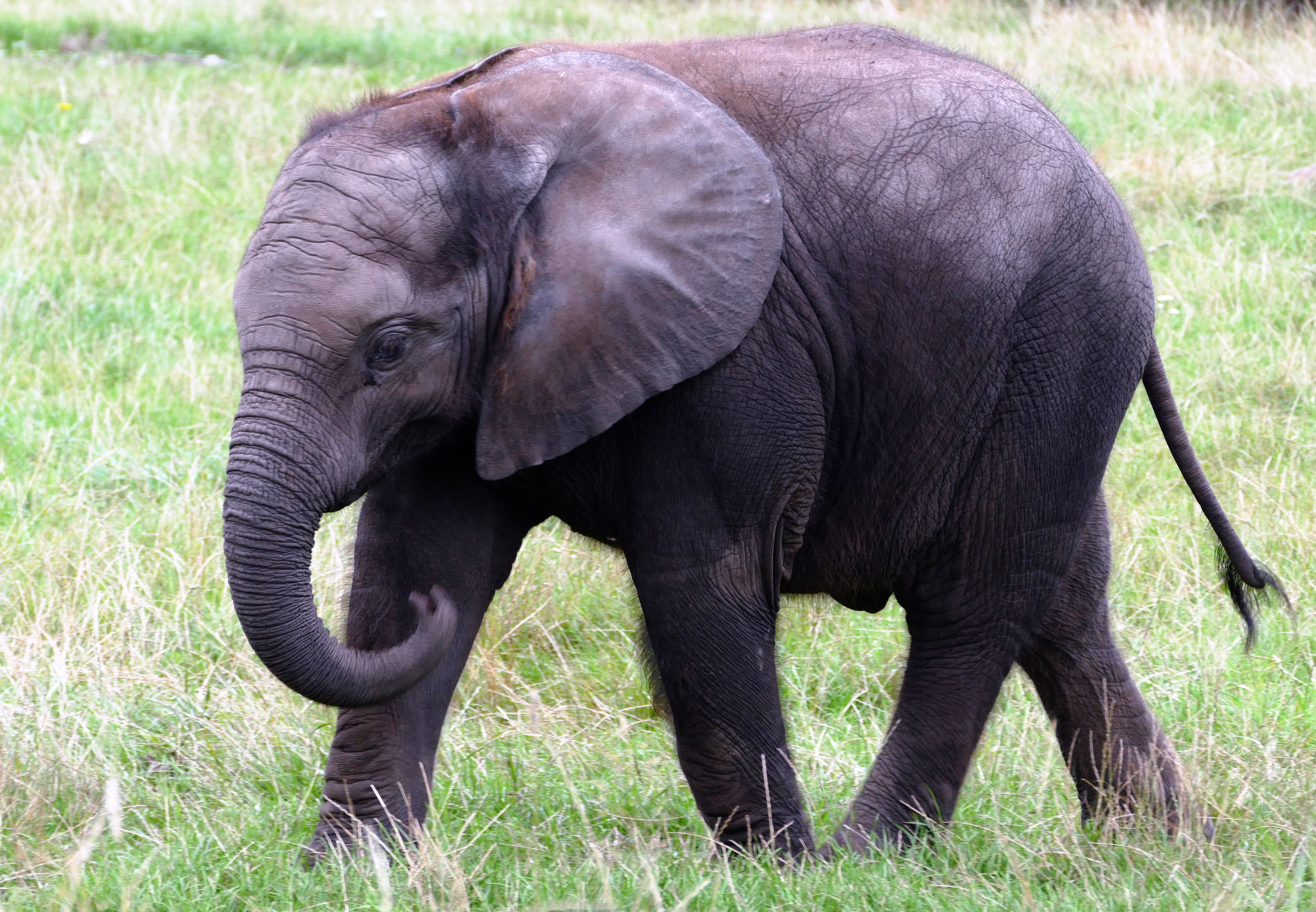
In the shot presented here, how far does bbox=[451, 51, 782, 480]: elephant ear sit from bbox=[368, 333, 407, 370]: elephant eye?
0.19m

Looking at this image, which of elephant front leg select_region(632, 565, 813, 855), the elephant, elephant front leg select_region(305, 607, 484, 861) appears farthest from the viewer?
elephant front leg select_region(305, 607, 484, 861)

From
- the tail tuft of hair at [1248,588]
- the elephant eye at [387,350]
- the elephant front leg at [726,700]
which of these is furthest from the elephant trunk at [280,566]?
the tail tuft of hair at [1248,588]

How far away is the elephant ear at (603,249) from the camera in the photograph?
3111mm

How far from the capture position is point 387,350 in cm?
306

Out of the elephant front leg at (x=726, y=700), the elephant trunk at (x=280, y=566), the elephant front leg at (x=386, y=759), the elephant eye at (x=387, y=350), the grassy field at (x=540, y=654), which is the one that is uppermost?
the elephant eye at (x=387, y=350)

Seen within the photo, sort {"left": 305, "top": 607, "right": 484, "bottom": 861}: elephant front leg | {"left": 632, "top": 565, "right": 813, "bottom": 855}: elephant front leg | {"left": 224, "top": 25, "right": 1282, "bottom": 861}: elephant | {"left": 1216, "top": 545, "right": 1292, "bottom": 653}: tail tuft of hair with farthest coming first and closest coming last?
{"left": 1216, "top": 545, "right": 1292, "bottom": 653}: tail tuft of hair
{"left": 305, "top": 607, "right": 484, "bottom": 861}: elephant front leg
{"left": 632, "top": 565, "right": 813, "bottom": 855}: elephant front leg
{"left": 224, "top": 25, "right": 1282, "bottom": 861}: elephant

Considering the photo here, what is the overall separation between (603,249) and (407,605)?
936 millimetres

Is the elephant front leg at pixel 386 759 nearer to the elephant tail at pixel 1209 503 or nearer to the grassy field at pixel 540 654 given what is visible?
the grassy field at pixel 540 654

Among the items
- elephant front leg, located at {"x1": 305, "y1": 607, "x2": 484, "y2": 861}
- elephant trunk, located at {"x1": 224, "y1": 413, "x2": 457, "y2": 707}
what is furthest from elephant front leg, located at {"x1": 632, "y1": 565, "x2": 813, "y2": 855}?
elephant trunk, located at {"x1": 224, "y1": 413, "x2": 457, "y2": 707}

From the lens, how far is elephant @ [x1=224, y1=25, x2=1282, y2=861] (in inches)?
119

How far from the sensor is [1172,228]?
8.01 m

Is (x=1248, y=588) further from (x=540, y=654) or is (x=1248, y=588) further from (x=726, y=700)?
(x=540, y=654)

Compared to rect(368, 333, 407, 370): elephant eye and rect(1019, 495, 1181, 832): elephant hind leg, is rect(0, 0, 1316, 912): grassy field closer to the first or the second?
rect(1019, 495, 1181, 832): elephant hind leg

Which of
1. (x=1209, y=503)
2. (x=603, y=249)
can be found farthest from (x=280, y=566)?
(x=1209, y=503)
